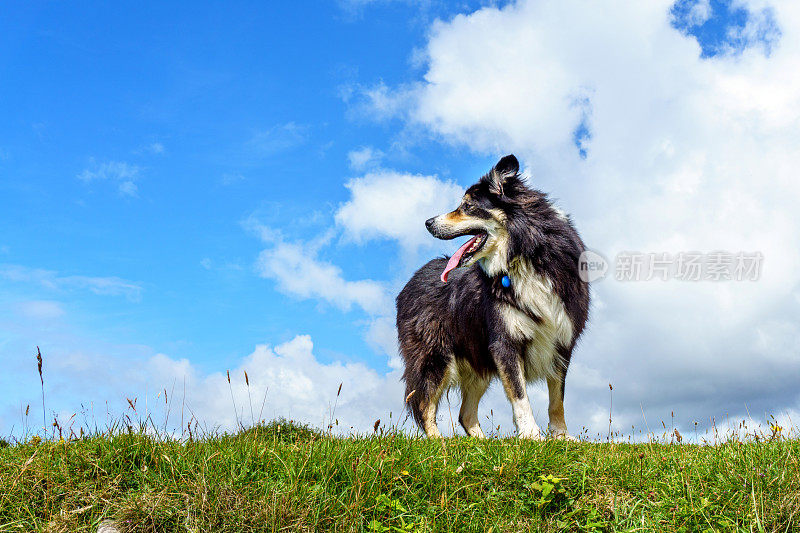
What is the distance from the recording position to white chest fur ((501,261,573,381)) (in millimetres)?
7273

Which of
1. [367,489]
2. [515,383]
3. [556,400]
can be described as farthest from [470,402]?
[367,489]

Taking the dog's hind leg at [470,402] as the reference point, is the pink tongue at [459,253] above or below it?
above

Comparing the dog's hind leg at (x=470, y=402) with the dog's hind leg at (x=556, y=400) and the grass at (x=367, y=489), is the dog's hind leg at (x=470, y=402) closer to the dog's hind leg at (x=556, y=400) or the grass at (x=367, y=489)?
the dog's hind leg at (x=556, y=400)

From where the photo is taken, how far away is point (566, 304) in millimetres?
7469

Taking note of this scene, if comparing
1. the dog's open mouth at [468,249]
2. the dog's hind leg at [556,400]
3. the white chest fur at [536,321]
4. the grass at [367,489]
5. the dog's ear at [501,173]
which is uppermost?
the dog's ear at [501,173]

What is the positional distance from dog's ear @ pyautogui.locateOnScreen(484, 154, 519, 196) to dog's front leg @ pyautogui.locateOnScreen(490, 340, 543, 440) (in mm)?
1942

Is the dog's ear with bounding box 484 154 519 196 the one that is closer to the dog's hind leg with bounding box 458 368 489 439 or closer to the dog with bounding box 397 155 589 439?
the dog with bounding box 397 155 589 439

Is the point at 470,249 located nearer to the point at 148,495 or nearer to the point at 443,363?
the point at 443,363

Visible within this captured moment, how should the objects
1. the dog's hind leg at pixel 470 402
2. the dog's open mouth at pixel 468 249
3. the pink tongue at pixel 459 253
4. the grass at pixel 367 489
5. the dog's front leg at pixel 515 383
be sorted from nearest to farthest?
the grass at pixel 367 489, the dog's front leg at pixel 515 383, the dog's open mouth at pixel 468 249, the pink tongue at pixel 459 253, the dog's hind leg at pixel 470 402

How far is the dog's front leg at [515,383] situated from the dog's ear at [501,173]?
194cm

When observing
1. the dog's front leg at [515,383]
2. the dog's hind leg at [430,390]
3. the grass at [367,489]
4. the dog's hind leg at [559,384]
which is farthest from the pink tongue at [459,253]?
the grass at [367,489]

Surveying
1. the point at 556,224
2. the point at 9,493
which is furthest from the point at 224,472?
the point at 556,224

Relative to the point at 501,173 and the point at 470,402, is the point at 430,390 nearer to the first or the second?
the point at 470,402

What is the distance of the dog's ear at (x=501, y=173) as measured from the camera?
7574 millimetres
